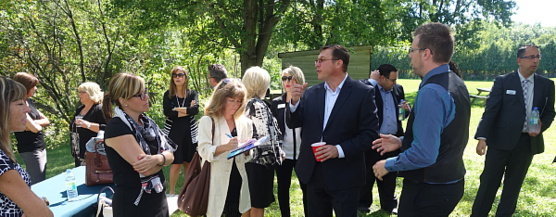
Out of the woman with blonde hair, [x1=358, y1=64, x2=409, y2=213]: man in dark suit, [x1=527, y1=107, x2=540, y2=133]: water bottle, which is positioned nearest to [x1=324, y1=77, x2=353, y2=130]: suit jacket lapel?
[x1=358, y1=64, x2=409, y2=213]: man in dark suit

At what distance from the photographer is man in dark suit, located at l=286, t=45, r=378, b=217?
2941 mm

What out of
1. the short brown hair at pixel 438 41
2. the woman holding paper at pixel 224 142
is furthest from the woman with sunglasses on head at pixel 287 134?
the short brown hair at pixel 438 41

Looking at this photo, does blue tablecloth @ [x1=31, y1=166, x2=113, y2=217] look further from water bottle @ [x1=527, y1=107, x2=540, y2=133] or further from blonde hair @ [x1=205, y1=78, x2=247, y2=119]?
water bottle @ [x1=527, y1=107, x2=540, y2=133]

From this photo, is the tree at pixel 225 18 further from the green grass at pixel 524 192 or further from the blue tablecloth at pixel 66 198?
the blue tablecloth at pixel 66 198

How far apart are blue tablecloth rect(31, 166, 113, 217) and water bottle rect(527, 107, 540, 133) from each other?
14.6 ft

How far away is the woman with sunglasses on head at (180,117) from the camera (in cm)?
527

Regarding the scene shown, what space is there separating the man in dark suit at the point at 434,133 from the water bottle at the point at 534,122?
2122 millimetres

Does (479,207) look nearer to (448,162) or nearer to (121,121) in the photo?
(448,162)

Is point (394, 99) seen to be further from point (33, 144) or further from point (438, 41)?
point (33, 144)

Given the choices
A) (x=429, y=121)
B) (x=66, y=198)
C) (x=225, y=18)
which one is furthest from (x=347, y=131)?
(x=225, y=18)

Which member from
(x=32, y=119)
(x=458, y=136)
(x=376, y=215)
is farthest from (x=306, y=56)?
(x=458, y=136)

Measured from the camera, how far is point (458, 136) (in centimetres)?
238

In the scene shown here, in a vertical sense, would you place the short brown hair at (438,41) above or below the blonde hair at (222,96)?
above

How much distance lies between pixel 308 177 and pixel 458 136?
121 cm
